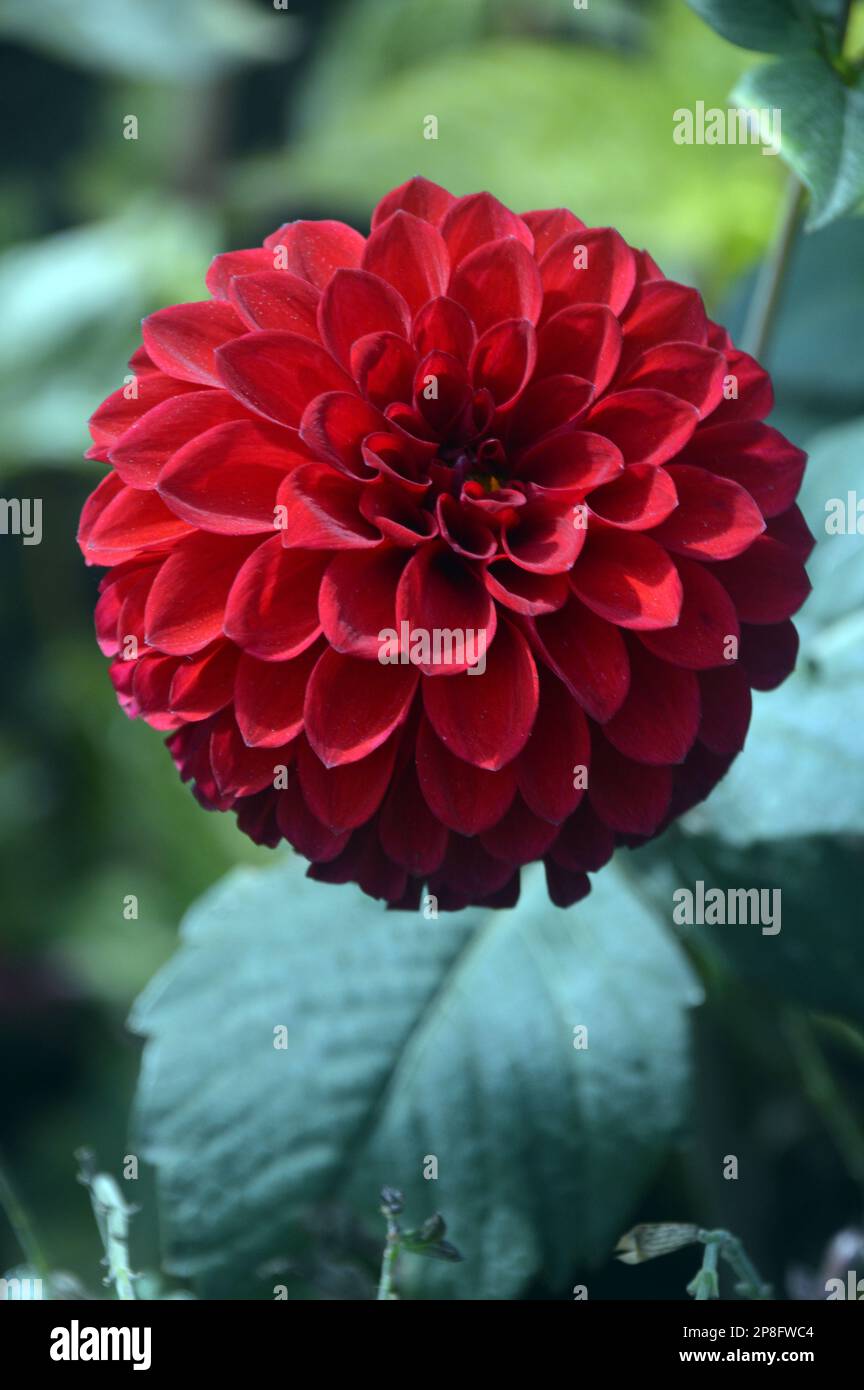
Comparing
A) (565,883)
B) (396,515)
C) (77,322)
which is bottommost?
(565,883)

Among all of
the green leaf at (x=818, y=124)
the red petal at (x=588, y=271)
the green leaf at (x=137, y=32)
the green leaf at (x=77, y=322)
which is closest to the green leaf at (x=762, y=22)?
the green leaf at (x=818, y=124)

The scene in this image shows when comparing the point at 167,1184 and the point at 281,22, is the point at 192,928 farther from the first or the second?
the point at 281,22

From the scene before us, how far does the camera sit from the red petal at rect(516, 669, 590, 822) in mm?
346

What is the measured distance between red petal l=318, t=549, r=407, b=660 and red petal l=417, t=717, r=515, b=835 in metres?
0.03

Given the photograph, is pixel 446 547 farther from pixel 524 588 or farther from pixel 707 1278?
pixel 707 1278

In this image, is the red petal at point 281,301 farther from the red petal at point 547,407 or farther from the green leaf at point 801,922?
the green leaf at point 801,922

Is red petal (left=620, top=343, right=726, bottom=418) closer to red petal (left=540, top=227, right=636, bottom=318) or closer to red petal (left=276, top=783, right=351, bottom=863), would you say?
red petal (left=540, top=227, right=636, bottom=318)

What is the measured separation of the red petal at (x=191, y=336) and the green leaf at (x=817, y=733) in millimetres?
250

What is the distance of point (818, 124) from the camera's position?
42 cm

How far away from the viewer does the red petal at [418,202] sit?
0.39 meters

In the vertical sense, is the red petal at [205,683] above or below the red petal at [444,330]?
below

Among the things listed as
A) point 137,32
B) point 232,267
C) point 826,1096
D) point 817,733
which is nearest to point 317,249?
point 232,267

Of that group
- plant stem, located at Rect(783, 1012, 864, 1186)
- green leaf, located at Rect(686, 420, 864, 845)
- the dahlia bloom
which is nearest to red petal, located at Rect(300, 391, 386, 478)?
the dahlia bloom

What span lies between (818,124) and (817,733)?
8.9 inches
